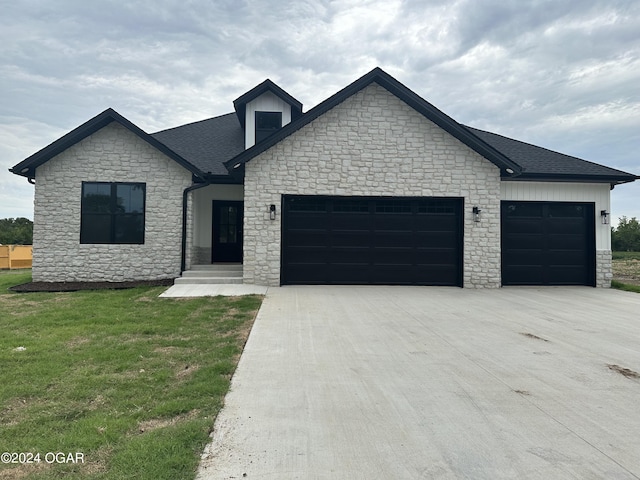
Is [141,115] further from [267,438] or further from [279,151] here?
[267,438]

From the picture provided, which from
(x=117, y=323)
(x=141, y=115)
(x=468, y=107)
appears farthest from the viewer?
(x=141, y=115)

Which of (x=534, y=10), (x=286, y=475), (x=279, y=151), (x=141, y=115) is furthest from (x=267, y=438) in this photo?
(x=141, y=115)

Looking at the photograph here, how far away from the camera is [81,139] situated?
11.4 m

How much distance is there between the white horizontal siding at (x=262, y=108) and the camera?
13953 mm

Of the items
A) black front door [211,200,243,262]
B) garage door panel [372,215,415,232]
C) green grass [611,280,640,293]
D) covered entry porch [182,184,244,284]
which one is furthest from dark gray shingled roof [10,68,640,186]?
green grass [611,280,640,293]

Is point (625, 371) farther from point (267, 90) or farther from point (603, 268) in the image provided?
point (267, 90)

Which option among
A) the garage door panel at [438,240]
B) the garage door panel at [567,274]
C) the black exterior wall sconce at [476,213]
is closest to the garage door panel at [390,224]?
the garage door panel at [438,240]

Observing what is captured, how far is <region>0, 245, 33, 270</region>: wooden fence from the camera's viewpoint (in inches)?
790

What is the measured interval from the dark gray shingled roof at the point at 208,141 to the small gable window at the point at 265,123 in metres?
0.94

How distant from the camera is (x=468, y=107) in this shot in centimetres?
1869

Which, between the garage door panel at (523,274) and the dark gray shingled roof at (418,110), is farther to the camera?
the garage door panel at (523,274)

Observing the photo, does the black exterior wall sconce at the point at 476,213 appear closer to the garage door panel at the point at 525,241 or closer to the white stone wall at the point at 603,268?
the garage door panel at the point at 525,241

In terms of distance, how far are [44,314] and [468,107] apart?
63.5 ft

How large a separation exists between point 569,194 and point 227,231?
1181cm
